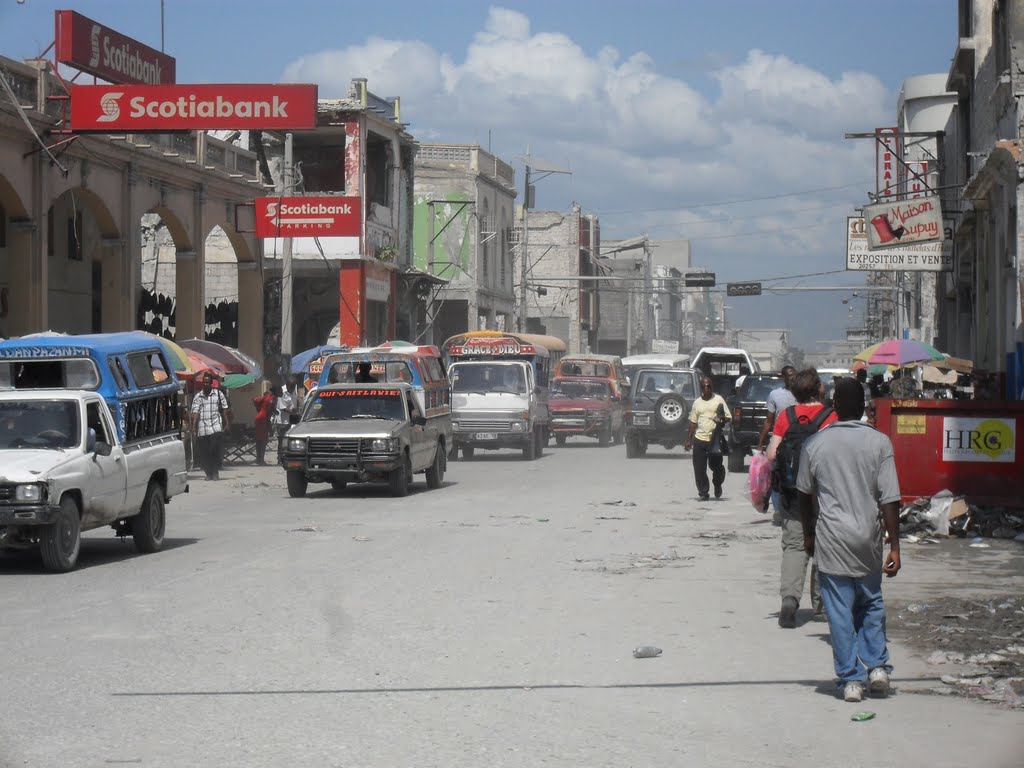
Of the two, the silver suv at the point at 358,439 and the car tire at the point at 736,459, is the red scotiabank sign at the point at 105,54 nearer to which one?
the silver suv at the point at 358,439

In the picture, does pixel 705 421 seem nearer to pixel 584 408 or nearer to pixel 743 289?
pixel 584 408

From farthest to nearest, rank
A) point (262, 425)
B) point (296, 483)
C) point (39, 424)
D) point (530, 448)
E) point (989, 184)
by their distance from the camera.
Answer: point (530, 448), point (262, 425), point (989, 184), point (296, 483), point (39, 424)

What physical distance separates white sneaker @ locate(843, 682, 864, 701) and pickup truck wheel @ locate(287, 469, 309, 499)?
1549 cm

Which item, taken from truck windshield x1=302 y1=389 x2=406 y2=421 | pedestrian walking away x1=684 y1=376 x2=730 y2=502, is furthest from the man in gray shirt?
truck windshield x1=302 y1=389 x2=406 y2=421

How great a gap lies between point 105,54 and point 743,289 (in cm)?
5156

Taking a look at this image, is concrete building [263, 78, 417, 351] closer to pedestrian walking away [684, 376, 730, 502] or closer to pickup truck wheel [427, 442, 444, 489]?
pickup truck wheel [427, 442, 444, 489]

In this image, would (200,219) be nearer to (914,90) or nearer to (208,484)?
(208,484)

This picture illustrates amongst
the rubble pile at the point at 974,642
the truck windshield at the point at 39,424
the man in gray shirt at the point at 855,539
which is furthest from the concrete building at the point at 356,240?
the man in gray shirt at the point at 855,539

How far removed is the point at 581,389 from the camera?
42.2 m

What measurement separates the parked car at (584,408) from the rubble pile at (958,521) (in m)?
23.1

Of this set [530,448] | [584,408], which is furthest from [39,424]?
[584,408]

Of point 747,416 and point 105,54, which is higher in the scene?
point 105,54

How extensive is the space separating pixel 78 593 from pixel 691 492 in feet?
44.5

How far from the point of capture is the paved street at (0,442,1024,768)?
677cm
